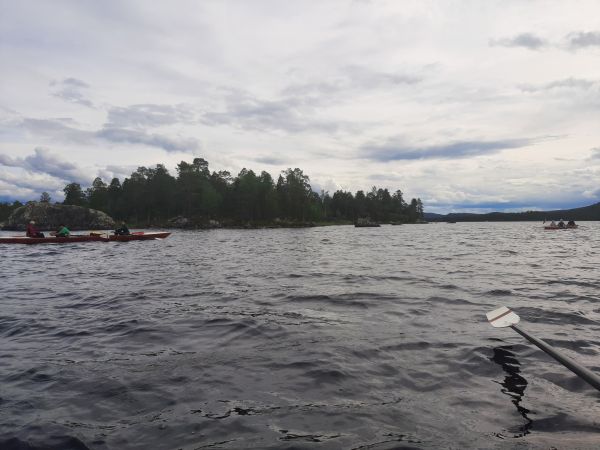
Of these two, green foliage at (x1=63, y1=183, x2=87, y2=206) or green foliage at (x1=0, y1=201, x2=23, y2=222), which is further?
green foliage at (x1=0, y1=201, x2=23, y2=222)

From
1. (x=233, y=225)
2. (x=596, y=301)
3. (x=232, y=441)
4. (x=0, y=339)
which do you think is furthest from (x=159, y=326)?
(x=233, y=225)

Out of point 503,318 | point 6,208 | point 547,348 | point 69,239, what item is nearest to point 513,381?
point 547,348

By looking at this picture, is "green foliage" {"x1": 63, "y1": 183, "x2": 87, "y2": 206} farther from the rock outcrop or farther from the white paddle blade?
the white paddle blade

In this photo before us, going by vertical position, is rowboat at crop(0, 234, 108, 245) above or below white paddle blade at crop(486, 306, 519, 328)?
above

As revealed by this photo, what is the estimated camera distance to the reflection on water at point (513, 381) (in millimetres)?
4645

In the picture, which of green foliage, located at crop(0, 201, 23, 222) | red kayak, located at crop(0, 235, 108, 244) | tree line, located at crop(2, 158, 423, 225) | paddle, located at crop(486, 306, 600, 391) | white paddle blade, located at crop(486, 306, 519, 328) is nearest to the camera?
paddle, located at crop(486, 306, 600, 391)

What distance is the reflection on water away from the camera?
4645 mm

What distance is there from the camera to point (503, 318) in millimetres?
7160

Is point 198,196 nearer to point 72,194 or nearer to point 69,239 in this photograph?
point 72,194

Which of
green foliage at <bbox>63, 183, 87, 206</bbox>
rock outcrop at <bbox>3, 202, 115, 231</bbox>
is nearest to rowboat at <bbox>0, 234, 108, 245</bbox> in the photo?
rock outcrop at <bbox>3, 202, 115, 231</bbox>

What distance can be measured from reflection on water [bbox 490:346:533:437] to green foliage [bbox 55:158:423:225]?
108 meters

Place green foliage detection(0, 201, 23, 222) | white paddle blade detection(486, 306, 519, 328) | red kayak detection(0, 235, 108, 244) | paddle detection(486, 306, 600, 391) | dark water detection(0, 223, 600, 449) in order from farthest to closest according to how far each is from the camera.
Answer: green foliage detection(0, 201, 23, 222)
red kayak detection(0, 235, 108, 244)
white paddle blade detection(486, 306, 519, 328)
dark water detection(0, 223, 600, 449)
paddle detection(486, 306, 600, 391)

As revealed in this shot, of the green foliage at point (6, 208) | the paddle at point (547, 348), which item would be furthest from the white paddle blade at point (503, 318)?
the green foliage at point (6, 208)

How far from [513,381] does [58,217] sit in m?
110
